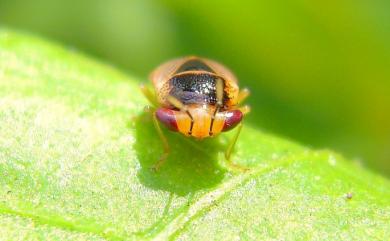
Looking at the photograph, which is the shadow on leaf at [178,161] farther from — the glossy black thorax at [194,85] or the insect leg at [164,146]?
the glossy black thorax at [194,85]

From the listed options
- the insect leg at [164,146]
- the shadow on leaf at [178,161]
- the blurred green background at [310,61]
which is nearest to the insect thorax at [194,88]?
the insect leg at [164,146]

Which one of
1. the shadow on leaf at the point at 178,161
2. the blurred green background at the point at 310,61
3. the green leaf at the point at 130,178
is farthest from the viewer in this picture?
the blurred green background at the point at 310,61

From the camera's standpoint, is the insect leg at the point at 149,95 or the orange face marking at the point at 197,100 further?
the insect leg at the point at 149,95

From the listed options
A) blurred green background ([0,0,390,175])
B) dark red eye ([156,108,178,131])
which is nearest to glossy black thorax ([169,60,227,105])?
dark red eye ([156,108,178,131])

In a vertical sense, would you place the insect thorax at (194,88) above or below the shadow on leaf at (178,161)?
above

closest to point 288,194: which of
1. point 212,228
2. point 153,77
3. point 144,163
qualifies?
point 212,228

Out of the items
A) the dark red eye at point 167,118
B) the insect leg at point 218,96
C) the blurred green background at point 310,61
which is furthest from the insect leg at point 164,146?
the blurred green background at point 310,61

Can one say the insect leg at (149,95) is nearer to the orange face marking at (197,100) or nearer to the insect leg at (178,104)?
the orange face marking at (197,100)

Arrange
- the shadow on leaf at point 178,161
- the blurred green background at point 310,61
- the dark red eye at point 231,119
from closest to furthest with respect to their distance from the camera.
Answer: the shadow on leaf at point 178,161 → the dark red eye at point 231,119 → the blurred green background at point 310,61
